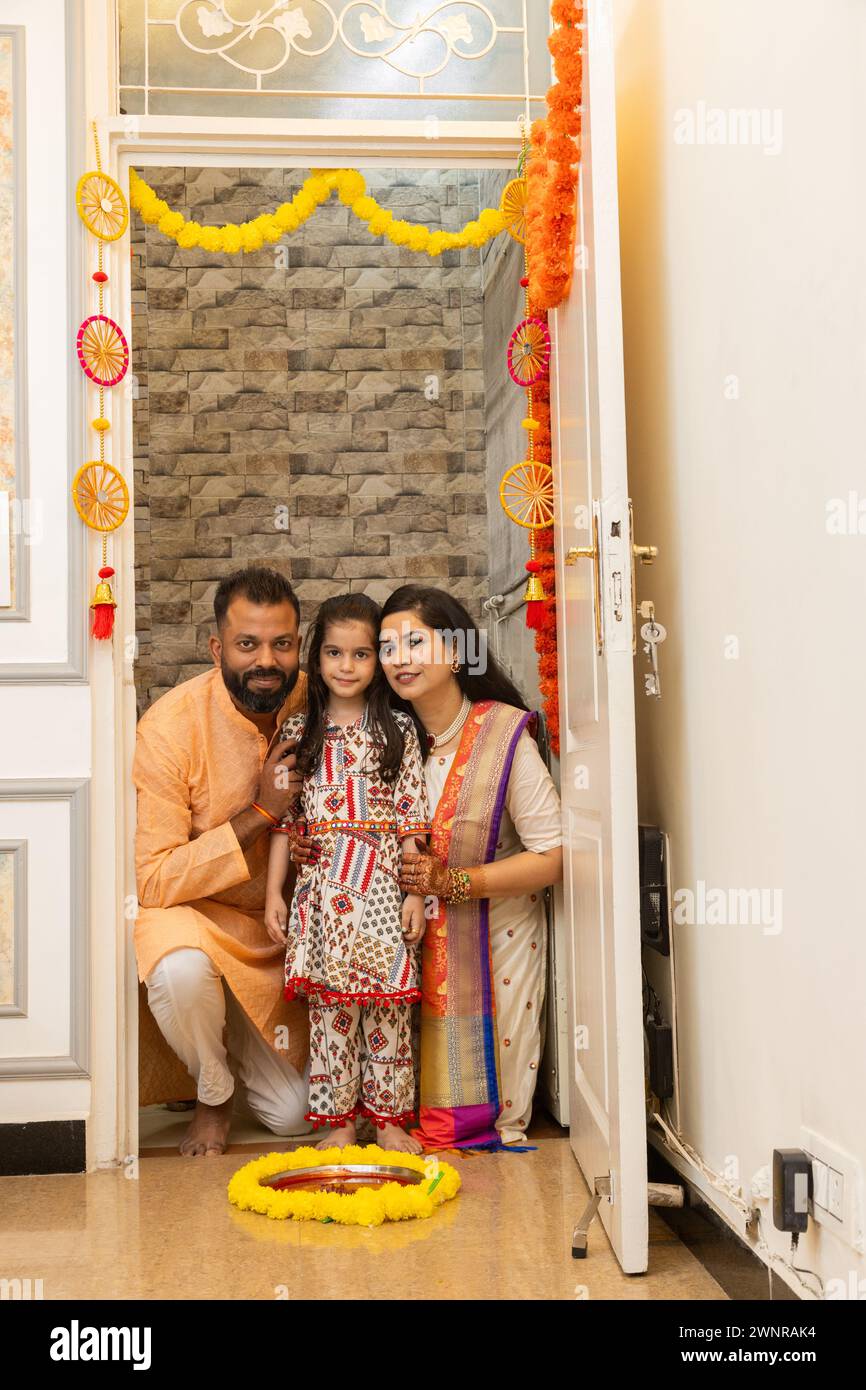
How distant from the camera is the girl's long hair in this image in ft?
9.78

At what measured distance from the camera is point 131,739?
3006mm

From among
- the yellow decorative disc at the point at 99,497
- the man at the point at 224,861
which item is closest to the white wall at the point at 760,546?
the man at the point at 224,861

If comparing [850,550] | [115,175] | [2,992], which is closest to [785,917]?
[850,550]

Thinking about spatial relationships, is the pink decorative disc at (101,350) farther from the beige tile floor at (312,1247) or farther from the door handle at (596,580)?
the beige tile floor at (312,1247)

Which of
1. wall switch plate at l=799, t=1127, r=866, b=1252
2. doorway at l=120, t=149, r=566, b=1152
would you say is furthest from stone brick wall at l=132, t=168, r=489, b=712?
wall switch plate at l=799, t=1127, r=866, b=1252

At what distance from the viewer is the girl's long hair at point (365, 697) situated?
2982 millimetres

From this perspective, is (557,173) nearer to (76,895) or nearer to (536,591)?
(536,591)

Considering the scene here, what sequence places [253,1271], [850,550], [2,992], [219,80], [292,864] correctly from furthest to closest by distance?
[292,864]
[219,80]
[2,992]
[253,1271]
[850,550]

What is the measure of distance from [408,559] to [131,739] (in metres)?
2.11

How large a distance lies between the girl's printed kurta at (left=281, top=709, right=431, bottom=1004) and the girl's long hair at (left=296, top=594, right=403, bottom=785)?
0.02 metres

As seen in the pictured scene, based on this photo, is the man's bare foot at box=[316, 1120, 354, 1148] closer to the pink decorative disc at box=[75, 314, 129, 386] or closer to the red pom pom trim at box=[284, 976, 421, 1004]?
the red pom pom trim at box=[284, 976, 421, 1004]

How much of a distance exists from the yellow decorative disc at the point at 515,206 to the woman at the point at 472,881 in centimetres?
94

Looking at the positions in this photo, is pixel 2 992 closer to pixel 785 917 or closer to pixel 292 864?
pixel 292 864

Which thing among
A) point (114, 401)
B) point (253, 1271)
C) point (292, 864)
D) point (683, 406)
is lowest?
point (253, 1271)
